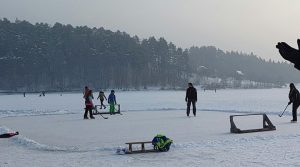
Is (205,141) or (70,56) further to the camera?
(70,56)

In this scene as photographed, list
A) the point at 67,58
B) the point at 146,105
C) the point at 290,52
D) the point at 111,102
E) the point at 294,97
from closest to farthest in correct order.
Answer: the point at 290,52
the point at 294,97
the point at 111,102
the point at 146,105
the point at 67,58

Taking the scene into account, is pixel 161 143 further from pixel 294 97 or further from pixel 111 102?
pixel 111 102

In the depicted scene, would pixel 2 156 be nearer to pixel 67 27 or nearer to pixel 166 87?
pixel 67 27

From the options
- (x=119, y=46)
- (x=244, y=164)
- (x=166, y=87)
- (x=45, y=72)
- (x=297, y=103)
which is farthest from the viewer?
(x=166, y=87)

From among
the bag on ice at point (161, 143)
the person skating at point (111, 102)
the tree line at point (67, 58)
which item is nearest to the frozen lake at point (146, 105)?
the person skating at point (111, 102)

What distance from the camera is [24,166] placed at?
A: 9.23 metres

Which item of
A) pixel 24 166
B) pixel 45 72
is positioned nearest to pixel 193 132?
pixel 24 166

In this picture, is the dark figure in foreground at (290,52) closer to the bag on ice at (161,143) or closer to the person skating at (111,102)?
the bag on ice at (161,143)

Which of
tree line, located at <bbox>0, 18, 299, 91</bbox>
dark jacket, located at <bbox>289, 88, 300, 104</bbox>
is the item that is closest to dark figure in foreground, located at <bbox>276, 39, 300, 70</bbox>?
dark jacket, located at <bbox>289, 88, 300, 104</bbox>

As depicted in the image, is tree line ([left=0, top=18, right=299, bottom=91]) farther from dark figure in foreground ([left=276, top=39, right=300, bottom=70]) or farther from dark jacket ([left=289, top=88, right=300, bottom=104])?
dark figure in foreground ([left=276, top=39, right=300, bottom=70])

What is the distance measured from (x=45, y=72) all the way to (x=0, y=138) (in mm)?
108100

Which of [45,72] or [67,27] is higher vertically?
[67,27]

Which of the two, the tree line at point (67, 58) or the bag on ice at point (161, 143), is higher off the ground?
the tree line at point (67, 58)

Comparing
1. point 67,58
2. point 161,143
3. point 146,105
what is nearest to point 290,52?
point 161,143
